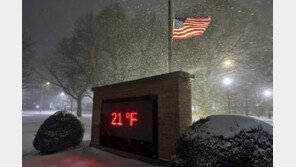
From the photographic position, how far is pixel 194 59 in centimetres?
1705

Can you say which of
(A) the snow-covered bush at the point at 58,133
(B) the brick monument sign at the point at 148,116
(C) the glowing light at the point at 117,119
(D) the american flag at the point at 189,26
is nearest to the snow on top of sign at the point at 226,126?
(B) the brick monument sign at the point at 148,116

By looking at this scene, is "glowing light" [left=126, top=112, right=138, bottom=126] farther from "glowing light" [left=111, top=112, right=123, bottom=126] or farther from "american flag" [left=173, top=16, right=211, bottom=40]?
"american flag" [left=173, top=16, right=211, bottom=40]

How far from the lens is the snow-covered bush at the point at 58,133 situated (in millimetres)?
6973

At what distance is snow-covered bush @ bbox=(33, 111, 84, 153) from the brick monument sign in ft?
5.71

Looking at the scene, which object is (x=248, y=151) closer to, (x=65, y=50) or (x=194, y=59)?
(x=194, y=59)

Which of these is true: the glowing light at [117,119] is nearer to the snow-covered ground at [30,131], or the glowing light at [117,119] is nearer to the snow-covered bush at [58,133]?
the snow-covered bush at [58,133]

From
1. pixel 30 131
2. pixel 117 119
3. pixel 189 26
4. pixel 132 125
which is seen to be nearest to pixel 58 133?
pixel 117 119

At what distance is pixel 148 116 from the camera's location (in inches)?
202

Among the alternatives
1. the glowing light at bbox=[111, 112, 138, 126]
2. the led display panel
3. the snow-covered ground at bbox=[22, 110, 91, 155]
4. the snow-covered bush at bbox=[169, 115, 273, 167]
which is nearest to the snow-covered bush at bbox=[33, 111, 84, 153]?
the snow-covered ground at bbox=[22, 110, 91, 155]

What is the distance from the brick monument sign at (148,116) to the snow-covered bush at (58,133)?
5.71 ft

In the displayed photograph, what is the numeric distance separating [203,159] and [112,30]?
650 inches

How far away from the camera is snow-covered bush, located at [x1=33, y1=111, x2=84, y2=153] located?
6973 millimetres

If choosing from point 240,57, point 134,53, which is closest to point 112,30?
point 134,53

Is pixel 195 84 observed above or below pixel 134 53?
below
